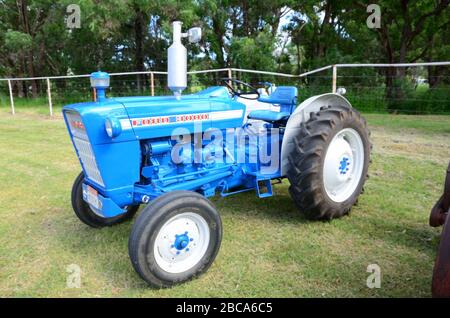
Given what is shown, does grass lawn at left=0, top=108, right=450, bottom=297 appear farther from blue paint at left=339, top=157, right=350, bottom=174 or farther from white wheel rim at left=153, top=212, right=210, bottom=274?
blue paint at left=339, top=157, right=350, bottom=174

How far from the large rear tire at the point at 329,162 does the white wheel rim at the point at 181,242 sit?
101 centimetres

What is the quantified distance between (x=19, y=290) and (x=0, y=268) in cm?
40

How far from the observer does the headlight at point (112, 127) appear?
2409 millimetres

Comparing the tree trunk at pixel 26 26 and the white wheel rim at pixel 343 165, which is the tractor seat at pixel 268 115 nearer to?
the white wheel rim at pixel 343 165

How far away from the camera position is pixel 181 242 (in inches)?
96.2

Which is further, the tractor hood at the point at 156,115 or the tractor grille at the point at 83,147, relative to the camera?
the tractor grille at the point at 83,147

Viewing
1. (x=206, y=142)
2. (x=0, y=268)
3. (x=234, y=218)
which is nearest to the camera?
(x=0, y=268)

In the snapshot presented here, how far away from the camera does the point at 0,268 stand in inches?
107

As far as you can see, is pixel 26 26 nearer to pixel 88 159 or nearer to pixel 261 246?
pixel 88 159

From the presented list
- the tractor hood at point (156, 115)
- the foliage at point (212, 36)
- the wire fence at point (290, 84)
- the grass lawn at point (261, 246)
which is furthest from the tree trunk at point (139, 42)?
the tractor hood at point (156, 115)

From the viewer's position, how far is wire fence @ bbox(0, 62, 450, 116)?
1073cm

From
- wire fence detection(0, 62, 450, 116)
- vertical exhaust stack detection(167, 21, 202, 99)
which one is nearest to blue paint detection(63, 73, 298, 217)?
vertical exhaust stack detection(167, 21, 202, 99)
